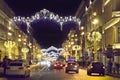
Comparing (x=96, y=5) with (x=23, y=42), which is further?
(x=23, y=42)

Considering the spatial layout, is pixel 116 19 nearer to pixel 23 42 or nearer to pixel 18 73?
pixel 18 73

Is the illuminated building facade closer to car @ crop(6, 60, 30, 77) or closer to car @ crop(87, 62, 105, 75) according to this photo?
car @ crop(87, 62, 105, 75)

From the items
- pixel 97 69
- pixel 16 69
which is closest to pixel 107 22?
pixel 97 69

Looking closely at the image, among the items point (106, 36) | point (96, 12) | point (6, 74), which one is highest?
point (96, 12)

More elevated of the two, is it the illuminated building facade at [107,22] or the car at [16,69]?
the illuminated building facade at [107,22]

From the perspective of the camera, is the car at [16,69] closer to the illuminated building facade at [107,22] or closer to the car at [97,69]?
the car at [97,69]

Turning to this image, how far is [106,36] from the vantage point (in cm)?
8688

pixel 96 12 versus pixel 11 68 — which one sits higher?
pixel 96 12

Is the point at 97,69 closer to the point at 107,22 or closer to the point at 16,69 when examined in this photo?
the point at 16,69

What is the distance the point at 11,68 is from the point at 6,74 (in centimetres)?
117

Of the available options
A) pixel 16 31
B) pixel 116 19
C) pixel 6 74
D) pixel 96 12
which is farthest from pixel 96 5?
pixel 6 74

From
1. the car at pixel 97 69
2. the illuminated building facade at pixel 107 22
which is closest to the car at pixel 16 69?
the car at pixel 97 69

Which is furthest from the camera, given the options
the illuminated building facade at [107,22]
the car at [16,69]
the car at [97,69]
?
the illuminated building facade at [107,22]

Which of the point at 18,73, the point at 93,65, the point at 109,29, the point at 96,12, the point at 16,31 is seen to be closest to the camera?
the point at 18,73
